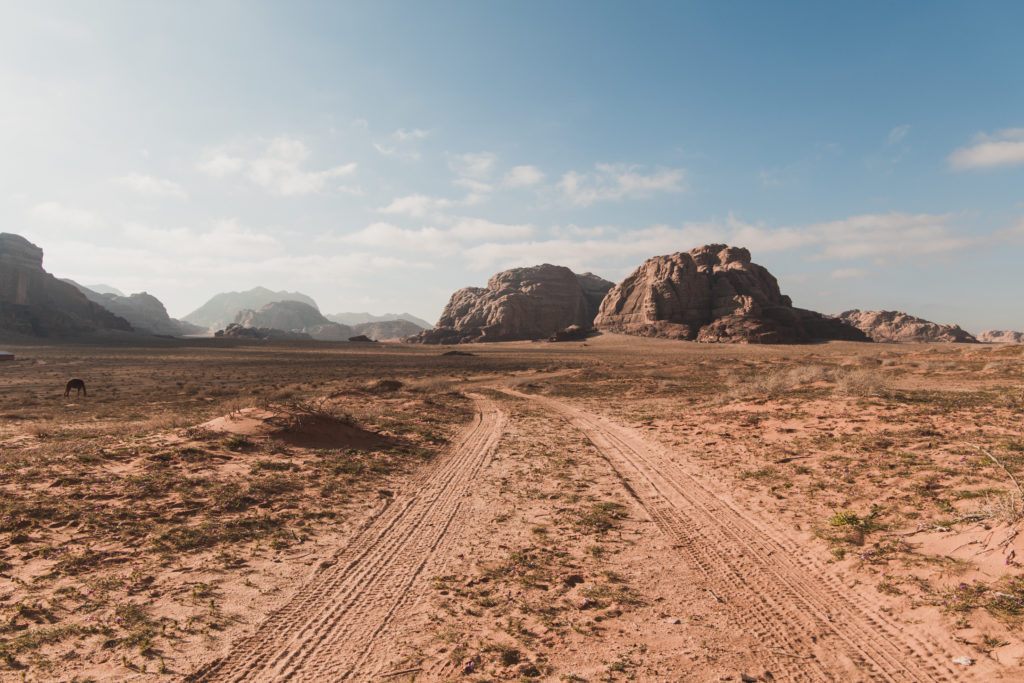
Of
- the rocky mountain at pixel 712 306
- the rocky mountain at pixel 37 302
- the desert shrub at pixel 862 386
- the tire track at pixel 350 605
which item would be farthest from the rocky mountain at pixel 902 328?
the rocky mountain at pixel 37 302

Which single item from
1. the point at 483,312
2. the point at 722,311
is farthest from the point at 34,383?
the point at 483,312

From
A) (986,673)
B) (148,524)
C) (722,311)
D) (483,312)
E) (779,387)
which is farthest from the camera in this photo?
(483,312)

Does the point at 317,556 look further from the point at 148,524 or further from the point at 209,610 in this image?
the point at 148,524

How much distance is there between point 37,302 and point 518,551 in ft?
675

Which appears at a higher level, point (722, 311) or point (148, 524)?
point (722, 311)

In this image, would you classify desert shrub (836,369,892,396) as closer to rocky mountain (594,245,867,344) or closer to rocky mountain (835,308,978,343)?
rocky mountain (594,245,867,344)

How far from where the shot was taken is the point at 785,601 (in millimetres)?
5887

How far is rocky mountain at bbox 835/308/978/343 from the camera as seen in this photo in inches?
5344

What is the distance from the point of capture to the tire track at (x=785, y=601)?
464 cm

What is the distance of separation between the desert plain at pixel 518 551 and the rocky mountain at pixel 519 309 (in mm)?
146086

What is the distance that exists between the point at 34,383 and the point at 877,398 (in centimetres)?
5325

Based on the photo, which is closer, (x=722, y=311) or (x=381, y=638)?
(x=381, y=638)

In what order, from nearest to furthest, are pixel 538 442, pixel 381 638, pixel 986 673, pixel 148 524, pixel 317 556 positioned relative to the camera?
pixel 986 673 < pixel 381 638 < pixel 317 556 < pixel 148 524 < pixel 538 442

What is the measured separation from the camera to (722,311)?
11775cm
